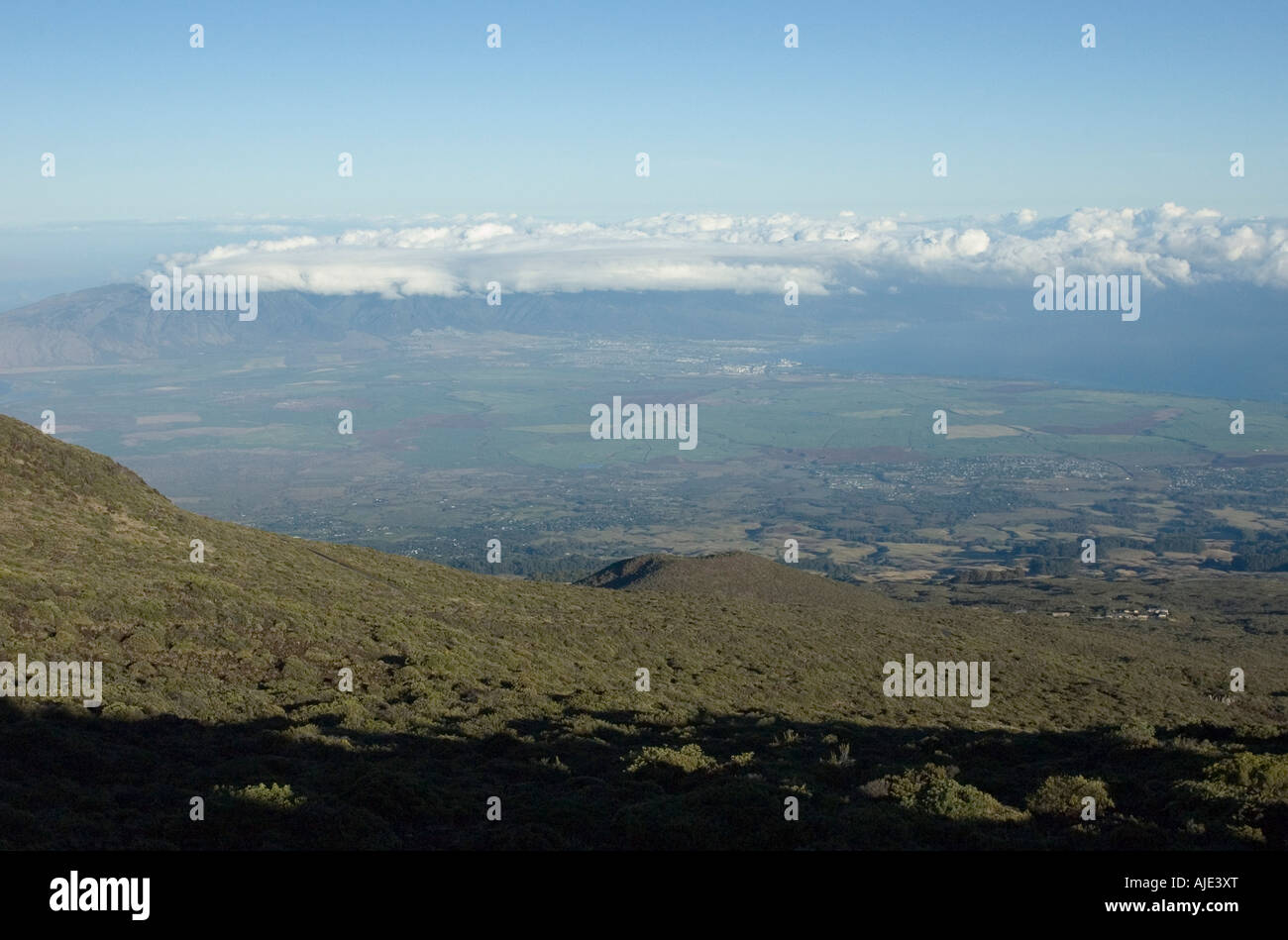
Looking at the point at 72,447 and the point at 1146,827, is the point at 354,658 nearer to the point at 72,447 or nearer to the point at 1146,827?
the point at 1146,827

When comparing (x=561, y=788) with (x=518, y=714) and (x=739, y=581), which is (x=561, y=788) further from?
(x=739, y=581)

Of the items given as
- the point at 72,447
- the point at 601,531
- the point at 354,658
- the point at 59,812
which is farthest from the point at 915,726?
the point at 601,531

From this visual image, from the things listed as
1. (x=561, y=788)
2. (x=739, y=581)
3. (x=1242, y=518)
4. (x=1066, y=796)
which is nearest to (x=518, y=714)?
(x=561, y=788)

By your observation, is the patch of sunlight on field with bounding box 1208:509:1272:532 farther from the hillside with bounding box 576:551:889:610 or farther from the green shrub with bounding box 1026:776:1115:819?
the green shrub with bounding box 1026:776:1115:819

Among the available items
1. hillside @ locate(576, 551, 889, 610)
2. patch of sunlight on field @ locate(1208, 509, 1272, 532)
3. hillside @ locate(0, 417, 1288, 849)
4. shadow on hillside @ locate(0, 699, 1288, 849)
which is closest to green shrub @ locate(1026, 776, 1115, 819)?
hillside @ locate(0, 417, 1288, 849)
